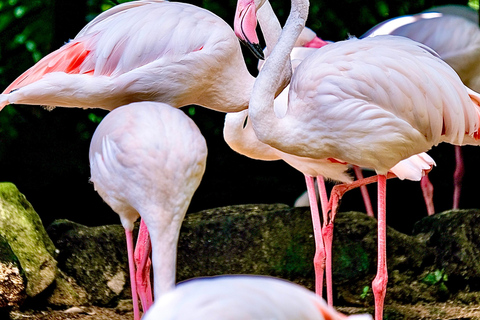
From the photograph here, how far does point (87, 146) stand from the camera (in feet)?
17.1

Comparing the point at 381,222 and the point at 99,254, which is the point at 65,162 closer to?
the point at 99,254

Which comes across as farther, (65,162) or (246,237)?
(65,162)

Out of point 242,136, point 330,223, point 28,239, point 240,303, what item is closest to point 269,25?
point 242,136

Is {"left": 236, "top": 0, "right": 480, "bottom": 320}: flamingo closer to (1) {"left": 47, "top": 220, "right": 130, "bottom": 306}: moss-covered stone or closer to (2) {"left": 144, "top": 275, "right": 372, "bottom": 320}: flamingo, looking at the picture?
(2) {"left": 144, "top": 275, "right": 372, "bottom": 320}: flamingo

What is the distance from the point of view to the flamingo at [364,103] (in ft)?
10.3

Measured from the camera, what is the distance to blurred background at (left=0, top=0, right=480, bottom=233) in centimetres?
473

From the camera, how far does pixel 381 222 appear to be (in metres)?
3.46

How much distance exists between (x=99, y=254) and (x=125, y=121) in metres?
1.59

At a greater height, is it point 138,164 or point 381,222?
point 138,164

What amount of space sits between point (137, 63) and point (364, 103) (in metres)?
0.99

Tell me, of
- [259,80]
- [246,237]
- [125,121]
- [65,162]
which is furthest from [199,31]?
[65,162]

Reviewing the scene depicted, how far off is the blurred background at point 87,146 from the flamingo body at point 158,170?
83.4 inches

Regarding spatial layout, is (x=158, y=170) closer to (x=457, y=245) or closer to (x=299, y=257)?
(x=299, y=257)

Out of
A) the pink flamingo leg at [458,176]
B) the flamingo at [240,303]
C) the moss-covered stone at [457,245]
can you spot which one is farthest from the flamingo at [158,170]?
the pink flamingo leg at [458,176]
